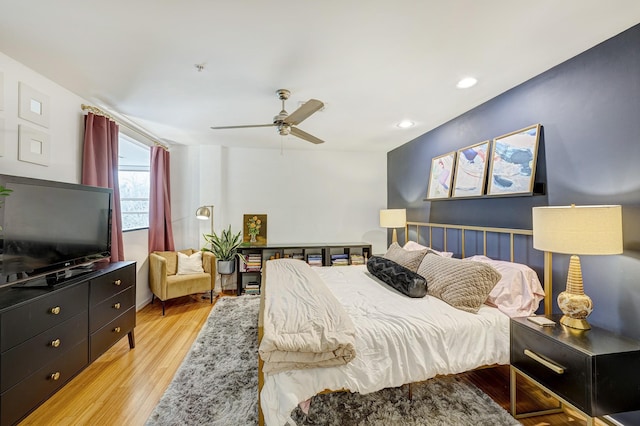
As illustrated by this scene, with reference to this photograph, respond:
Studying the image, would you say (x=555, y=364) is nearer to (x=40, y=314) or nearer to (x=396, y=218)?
(x=396, y=218)

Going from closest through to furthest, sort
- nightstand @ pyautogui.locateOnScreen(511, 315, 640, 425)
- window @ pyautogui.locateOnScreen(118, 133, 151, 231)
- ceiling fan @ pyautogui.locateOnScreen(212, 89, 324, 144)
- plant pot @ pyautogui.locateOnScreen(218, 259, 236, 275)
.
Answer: nightstand @ pyautogui.locateOnScreen(511, 315, 640, 425) → ceiling fan @ pyautogui.locateOnScreen(212, 89, 324, 144) → window @ pyautogui.locateOnScreen(118, 133, 151, 231) → plant pot @ pyautogui.locateOnScreen(218, 259, 236, 275)

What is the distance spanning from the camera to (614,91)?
1.75m

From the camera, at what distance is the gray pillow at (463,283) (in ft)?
6.72

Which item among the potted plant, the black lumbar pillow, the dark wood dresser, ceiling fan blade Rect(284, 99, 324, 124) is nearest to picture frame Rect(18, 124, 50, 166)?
the dark wood dresser

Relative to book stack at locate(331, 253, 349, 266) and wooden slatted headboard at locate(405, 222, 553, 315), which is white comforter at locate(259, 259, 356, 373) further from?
book stack at locate(331, 253, 349, 266)

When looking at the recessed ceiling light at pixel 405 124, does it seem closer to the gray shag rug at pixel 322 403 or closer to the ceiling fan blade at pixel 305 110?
the ceiling fan blade at pixel 305 110

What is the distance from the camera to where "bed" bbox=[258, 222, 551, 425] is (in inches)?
59.9

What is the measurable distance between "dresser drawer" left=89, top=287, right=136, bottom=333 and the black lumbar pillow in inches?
97.7

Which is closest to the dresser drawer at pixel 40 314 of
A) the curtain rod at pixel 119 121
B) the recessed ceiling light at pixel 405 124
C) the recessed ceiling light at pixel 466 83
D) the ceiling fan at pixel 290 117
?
the ceiling fan at pixel 290 117

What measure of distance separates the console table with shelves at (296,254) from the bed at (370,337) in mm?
1980

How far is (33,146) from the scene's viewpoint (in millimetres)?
2207

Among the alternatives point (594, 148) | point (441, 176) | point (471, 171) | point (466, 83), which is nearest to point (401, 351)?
point (594, 148)

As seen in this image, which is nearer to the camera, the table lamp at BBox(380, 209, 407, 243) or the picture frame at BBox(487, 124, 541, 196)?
the picture frame at BBox(487, 124, 541, 196)

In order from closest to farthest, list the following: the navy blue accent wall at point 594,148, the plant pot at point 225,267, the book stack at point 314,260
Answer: the navy blue accent wall at point 594,148, the plant pot at point 225,267, the book stack at point 314,260
